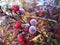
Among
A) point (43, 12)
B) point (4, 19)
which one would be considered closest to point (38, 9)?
point (43, 12)

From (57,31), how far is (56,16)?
0.06m

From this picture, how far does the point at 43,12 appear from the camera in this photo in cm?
62

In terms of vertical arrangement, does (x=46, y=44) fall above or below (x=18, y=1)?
below

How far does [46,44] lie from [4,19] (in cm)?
19

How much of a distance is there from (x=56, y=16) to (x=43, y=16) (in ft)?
0.16

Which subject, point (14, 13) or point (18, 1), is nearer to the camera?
point (14, 13)

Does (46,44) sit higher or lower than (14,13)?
lower

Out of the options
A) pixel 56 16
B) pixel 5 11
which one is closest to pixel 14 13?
pixel 5 11

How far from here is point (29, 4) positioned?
70cm

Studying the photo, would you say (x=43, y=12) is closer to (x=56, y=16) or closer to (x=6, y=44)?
(x=56, y=16)

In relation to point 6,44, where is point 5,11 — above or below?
above

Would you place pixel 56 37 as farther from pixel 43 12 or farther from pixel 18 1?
pixel 18 1

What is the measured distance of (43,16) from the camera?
0.62 metres

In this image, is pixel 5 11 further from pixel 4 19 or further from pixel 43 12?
pixel 43 12
